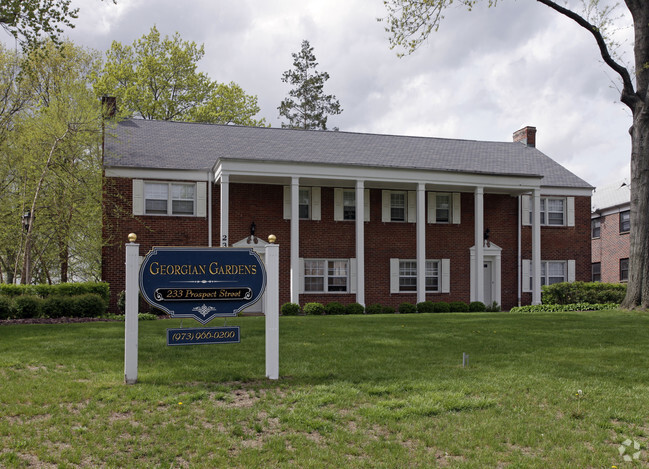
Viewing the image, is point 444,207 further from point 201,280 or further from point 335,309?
point 201,280

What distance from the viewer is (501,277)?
1012 inches

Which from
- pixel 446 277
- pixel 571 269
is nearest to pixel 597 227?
pixel 571 269

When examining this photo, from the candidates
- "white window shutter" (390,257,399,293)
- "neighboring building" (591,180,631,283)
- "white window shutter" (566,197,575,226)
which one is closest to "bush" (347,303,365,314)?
"white window shutter" (390,257,399,293)

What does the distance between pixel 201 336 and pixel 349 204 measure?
54.9ft

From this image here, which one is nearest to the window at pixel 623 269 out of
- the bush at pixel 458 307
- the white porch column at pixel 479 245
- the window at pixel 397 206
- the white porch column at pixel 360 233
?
the white porch column at pixel 479 245

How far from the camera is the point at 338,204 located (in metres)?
24.1

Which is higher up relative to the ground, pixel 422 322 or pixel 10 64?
pixel 10 64

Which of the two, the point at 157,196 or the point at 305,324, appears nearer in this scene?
the point at 305,324

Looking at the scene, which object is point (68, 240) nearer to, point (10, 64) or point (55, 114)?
point (55, 114)

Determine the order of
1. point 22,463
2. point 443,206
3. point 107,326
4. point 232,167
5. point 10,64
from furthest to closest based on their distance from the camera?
point 10,64 → point 443,206 → point 232,167 → point 107,326 → point 22,463

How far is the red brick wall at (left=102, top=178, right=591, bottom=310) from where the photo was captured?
22031 mm

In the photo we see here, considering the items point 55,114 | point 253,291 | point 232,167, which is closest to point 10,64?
point 55,114

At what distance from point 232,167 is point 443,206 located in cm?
939

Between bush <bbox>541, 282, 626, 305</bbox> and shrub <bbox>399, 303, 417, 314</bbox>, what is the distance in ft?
19.7
